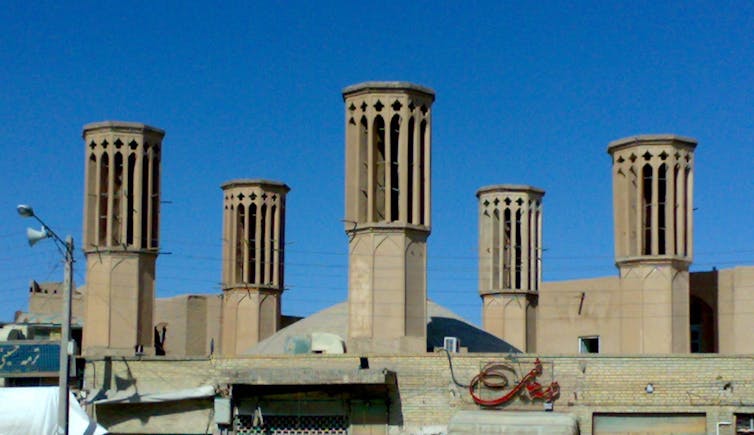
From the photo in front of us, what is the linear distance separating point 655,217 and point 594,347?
25.8 ft

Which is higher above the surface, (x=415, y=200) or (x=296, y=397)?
(x=415, y=200)

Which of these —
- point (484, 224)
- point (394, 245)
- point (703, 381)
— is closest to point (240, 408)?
point (394, 245)

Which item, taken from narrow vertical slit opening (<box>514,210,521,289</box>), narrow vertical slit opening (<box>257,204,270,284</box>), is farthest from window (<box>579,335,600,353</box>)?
narrow vertical slit opening (<box>257,204,270,284</box>)

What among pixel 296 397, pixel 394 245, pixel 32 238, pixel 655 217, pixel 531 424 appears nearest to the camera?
pixel 32 238

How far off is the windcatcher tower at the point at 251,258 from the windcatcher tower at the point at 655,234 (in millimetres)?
12193

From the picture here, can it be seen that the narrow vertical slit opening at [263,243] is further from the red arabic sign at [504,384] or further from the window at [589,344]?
the red arabic sign at [504,384]

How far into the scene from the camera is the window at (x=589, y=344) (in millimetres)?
40219

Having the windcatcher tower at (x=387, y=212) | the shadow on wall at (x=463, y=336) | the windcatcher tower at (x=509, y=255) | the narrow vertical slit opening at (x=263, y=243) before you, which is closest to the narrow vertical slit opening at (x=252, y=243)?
the narrow vertical slit opening at (x=263, y=243)

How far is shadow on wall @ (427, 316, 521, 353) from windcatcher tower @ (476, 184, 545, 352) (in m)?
8.11

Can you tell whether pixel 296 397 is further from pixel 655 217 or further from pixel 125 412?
pixel 655 217

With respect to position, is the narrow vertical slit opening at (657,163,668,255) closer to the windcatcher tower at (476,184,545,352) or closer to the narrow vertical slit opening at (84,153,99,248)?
the windcatcher tower at (476,184,545,352)

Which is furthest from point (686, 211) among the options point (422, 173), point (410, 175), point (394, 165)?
point (394, 165)

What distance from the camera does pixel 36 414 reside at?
2666cm

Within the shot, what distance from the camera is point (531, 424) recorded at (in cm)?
2538
